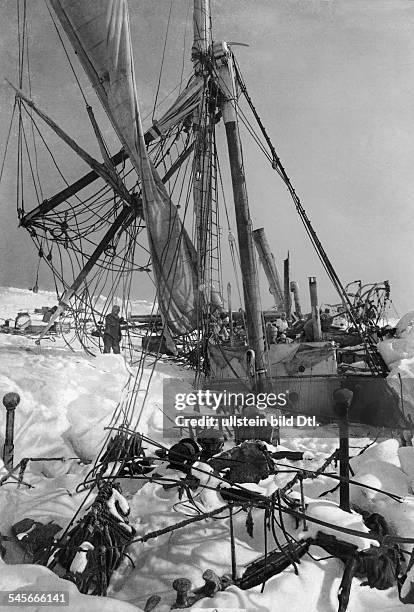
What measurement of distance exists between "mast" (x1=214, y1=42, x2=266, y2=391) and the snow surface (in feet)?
5.99

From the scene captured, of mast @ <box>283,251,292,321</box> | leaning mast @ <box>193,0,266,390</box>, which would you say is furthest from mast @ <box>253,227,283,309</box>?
leaning mast @ <box>193,0,266,390</box>

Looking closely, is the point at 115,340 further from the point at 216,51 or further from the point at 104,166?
the point at 216,51

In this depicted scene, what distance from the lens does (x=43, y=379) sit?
6.73m

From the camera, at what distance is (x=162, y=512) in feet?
11.3

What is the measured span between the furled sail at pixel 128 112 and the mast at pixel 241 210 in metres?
1.48

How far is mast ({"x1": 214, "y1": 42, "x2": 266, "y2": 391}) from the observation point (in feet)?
23.7

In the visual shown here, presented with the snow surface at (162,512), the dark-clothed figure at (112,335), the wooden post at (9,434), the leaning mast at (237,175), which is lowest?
the snow surface at (162,512)

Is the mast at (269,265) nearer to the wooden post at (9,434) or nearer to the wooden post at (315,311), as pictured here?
the wooden post at (315,311)

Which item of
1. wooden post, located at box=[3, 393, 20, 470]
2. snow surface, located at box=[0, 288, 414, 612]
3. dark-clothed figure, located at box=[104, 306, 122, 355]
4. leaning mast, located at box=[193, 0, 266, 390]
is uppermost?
leaning mast, located at box=[193, 0, 266, 390]

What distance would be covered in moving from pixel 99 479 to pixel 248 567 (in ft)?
4.18

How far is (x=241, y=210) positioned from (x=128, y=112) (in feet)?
10.9

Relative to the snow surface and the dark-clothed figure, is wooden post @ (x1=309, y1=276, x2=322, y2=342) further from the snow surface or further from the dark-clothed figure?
the dark-clothed figure

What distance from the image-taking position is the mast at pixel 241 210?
7.23 meters

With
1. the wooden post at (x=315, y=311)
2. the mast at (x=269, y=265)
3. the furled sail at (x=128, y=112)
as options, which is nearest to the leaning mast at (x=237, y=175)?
the furled sail at (x=128, y=112)
